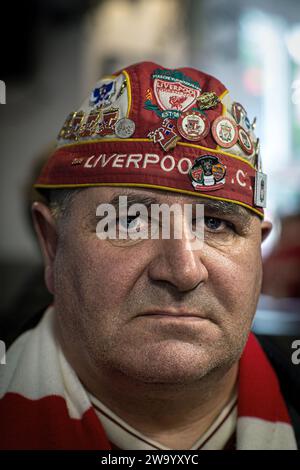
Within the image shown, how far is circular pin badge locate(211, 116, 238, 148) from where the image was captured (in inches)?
35.8

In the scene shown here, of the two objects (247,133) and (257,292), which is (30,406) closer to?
(257,292)

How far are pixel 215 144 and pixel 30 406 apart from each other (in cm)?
55

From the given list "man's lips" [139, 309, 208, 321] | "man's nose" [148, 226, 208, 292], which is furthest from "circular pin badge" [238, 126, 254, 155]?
"man's lips" [139, 309, 208, 321]

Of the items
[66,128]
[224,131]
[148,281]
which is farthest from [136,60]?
[148,281]

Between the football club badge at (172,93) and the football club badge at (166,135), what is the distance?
2 centimetres

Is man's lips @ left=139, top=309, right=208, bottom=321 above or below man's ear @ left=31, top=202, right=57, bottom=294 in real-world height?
below

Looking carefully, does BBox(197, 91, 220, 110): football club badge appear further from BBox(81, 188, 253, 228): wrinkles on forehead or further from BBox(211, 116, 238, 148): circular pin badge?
BBox(81, 188, 253, 228): wrinkles on forehead

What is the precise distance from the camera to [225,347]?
35.0 inches

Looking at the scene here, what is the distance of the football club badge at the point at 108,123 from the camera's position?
91 centimetres

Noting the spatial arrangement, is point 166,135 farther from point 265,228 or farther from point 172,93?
point 265,228

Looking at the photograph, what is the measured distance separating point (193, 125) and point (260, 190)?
18 centimetres

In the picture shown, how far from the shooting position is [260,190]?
3.19ft

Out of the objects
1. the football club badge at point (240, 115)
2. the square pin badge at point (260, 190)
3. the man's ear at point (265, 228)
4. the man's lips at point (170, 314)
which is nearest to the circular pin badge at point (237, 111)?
the football club badge at point (240, 115)

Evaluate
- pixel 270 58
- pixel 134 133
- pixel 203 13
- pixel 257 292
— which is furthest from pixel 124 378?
pixel 203 13
